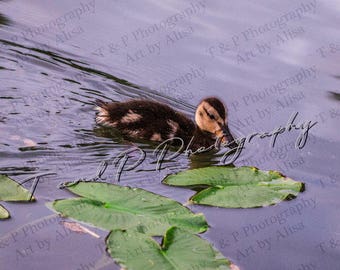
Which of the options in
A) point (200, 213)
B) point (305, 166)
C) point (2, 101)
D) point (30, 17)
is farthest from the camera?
point (30, 17)

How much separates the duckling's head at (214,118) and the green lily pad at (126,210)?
4.81 ft

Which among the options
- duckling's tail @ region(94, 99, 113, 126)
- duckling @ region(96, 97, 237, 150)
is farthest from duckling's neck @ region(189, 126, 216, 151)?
duckling's tail @ region(94, 99, 113, 126)

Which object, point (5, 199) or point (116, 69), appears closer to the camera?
point (5, 199)

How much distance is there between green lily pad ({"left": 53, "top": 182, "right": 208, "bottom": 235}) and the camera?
399cm

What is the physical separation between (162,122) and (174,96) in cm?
84

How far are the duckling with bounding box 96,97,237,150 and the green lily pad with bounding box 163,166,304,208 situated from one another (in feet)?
2.59

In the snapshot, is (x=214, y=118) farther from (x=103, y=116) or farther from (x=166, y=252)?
(x=166, y=252)

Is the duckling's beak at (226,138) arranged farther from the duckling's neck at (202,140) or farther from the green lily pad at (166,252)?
the green lily pad at (166,252)

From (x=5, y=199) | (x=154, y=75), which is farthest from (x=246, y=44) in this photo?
(x=5, y=199)

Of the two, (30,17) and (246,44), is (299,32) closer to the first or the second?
(246,44)

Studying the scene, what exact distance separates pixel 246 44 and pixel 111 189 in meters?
3.41

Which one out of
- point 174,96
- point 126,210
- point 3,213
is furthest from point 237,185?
point 174,96

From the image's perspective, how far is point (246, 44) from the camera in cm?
738

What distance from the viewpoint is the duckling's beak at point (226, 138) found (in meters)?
5.62
